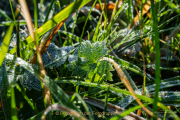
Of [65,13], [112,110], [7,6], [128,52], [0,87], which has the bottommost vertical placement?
[112,110]

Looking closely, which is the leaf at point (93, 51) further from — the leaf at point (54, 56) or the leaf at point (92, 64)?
the leaf at point (54, 56)

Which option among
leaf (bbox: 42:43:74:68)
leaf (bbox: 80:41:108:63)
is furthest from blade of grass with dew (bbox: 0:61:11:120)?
leaf (bbox: 80:41:108:63)

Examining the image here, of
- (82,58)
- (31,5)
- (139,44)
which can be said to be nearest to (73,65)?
(82,58)

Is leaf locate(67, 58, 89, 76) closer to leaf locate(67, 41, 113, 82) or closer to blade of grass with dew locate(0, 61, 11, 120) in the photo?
leaf locate(67, 41, 113, 82)

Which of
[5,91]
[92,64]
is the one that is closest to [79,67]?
[92,64]

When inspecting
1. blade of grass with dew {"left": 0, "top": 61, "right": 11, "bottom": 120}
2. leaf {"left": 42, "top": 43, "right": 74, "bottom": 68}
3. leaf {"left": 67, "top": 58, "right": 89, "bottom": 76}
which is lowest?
blade of grass with dew {"left": 0, "top": 61, "right": 11, "bottom": 120}

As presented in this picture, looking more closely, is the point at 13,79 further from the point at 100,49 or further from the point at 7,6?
the point at 7,6

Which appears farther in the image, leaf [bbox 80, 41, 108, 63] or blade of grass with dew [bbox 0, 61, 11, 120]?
leaf [bbox 80, 41, 108, 63]

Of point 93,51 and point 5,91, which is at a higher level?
point 93,51

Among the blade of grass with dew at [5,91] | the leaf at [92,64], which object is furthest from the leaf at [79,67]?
the blade of grass with dew at [5,91]

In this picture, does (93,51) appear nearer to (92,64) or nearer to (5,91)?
(92,64)

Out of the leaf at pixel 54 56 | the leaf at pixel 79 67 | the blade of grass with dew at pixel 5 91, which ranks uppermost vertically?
the leaf at pixel 54 56
